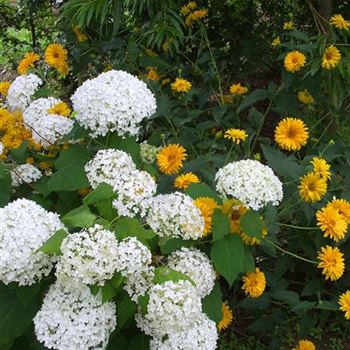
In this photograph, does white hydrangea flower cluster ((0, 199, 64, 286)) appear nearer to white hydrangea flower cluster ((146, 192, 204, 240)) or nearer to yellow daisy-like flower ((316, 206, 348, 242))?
white hydrangea flower cluster ((146, 192, 204, 240))

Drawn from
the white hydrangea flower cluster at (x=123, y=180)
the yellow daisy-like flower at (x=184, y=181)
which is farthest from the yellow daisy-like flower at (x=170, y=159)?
the white hydrangea flower cluster at (x=123, y=180)

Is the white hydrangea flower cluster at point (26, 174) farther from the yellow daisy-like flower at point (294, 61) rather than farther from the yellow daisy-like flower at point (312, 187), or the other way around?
the yellow daisy-like flower at point (294, 61)

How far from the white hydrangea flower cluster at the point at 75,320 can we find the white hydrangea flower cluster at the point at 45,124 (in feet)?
2.31

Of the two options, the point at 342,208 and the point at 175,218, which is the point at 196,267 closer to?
the point at 175,218

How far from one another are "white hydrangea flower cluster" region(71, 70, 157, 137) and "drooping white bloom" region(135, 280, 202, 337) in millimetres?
540

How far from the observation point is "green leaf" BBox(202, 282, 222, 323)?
1.68 meters

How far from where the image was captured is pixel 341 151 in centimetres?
242

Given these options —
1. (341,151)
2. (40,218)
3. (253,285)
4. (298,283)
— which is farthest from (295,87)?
(40,218)

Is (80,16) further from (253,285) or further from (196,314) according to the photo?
(196,314)

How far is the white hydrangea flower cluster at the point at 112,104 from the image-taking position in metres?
1.72

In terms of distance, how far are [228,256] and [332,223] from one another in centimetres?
42

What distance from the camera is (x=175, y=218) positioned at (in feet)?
4.94

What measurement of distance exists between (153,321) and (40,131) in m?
0.90

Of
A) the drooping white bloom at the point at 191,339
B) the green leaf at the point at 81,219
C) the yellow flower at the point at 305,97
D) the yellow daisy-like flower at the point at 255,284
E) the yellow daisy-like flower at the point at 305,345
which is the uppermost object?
the green leaf at the point at 81,219
